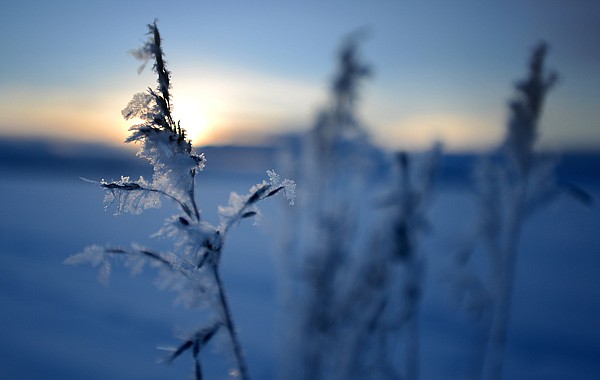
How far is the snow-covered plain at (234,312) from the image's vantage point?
17.4 ft

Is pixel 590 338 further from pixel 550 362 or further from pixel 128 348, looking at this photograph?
pixel 128 348

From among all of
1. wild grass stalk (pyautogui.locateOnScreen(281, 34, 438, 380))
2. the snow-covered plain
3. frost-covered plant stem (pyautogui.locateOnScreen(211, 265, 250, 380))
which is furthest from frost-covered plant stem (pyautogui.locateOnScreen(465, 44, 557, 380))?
frost-covered plant stem (pyautogui.locateOnScreen(211, 265, 250, 380))

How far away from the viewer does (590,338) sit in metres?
6.84

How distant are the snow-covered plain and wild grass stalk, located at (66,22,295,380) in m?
0.10

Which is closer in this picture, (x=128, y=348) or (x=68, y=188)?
(x=128, y=348)

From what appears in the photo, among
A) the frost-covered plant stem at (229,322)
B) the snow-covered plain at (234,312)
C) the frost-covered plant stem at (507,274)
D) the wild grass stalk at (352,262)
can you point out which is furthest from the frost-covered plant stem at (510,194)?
the frost-covered plant stem at (229,322)

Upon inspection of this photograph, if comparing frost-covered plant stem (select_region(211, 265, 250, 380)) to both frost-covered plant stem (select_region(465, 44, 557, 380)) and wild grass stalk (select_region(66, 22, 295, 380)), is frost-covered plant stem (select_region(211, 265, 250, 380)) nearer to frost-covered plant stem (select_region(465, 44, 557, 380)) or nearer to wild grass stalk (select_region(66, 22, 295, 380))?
wild grass stalk (select_region(66, 22, 295, 380))

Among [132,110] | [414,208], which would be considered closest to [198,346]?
[132,110]

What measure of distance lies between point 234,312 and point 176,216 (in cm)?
681

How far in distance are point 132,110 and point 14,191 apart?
23488 millimetres

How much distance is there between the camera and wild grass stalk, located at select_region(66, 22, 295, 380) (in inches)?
37.7

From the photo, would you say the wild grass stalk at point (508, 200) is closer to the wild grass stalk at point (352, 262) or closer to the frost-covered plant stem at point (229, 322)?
the wild grass stalk at point (352, 262)

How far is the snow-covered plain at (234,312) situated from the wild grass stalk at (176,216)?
99 millimetres

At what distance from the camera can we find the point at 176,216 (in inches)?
39.3
